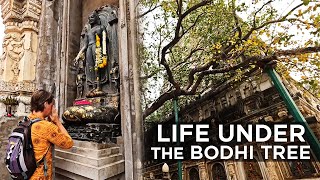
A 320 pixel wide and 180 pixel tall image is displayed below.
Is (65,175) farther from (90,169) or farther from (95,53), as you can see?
(95,53)

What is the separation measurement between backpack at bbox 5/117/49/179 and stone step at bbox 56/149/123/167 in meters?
0.67

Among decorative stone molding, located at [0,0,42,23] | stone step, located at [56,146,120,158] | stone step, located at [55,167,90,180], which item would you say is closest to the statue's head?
decorative stone molding, located at [0,0,42,23]

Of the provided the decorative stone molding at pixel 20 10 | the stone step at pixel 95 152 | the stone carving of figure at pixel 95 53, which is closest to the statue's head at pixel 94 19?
the stone carving of figure at pixel 95 53

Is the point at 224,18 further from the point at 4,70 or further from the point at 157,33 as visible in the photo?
the point at 4,70

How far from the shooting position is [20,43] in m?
Result: 5.05

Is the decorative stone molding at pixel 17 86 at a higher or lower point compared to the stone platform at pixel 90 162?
higher

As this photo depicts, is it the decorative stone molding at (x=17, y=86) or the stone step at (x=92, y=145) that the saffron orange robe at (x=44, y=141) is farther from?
the decorative stone molding at (x=17, y=86)

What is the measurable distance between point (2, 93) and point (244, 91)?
5.06m

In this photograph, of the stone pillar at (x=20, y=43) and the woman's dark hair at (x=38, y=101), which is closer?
the woman's dark hair at (x=38, y=101)

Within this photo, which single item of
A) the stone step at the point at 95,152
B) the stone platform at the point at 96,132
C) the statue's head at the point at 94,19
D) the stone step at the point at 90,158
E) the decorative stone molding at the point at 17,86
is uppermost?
the statue's head at the point at 94,19

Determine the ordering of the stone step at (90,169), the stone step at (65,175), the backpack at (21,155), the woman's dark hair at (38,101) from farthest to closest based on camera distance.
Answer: the stone step at (65,175) < the stone step at (90,169) < the woman's dark hair at (38,101) < the backpack at (21,155)

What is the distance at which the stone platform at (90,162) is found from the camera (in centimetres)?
222

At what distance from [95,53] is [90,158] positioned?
211 cm

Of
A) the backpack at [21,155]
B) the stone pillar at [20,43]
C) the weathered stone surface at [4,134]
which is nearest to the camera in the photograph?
the backpack at [21,155]
